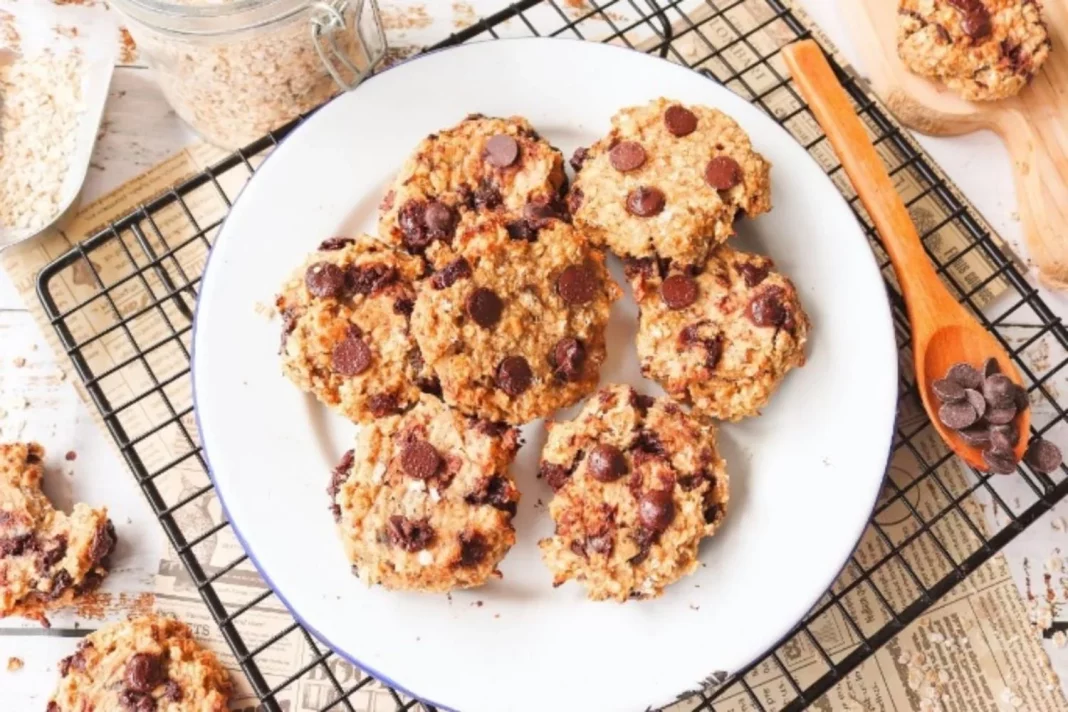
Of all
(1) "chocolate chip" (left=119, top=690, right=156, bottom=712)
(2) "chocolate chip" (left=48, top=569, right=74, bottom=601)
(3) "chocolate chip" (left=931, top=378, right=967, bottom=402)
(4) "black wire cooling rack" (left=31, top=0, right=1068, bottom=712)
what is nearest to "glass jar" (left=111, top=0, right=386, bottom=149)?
(4) "black wire cooling rack" (left=31, top=0, right=1068, bottom=712)

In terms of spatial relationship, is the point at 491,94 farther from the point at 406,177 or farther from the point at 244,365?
the point at 244,365

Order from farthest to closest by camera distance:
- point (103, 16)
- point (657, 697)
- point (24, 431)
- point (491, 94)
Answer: point (103, 16)
point (24, 431)
point (491, 94)
point (657, 697)

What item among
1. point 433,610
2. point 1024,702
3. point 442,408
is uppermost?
point 442,408

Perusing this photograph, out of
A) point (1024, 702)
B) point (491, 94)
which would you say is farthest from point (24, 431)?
point (1024, 702)

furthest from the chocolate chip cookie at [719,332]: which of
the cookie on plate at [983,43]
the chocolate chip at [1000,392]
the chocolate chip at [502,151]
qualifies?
the cookie on plate at [983,43]

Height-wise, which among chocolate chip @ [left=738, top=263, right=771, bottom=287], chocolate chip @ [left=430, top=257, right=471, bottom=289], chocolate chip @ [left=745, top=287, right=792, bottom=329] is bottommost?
chocolate chip @ [left=745, top=287, right=792, bottom=329]

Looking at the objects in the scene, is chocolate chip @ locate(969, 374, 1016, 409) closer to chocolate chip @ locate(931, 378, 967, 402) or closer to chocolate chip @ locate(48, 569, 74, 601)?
chocolate chip @ locate(931, 378, 967, 402)
